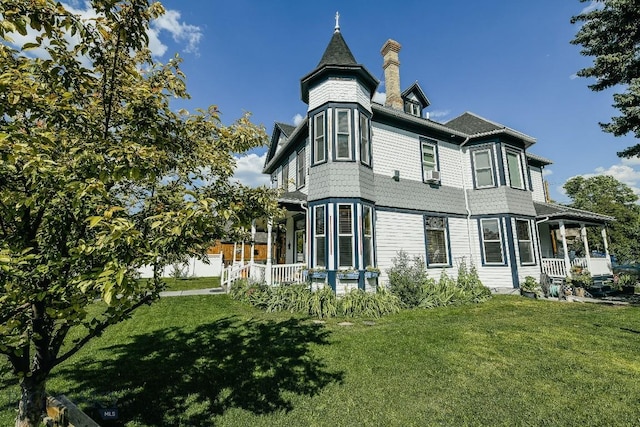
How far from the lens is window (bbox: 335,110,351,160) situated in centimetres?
1096

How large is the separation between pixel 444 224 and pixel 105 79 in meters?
13.4

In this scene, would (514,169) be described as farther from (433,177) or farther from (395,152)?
(395,152)

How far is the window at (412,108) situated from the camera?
51.6 feet

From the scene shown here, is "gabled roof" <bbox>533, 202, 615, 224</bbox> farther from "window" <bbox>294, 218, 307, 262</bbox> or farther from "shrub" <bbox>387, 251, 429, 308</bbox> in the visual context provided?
"window" <bbox>294, 218, 307, 262</bbox>

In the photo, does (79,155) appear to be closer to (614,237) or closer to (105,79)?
(105,79)

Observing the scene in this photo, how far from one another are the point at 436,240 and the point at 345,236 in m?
5.28

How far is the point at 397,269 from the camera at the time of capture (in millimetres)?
11477

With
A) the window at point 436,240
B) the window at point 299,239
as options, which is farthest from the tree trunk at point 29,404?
the window at point 436,240

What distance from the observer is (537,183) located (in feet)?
58.9

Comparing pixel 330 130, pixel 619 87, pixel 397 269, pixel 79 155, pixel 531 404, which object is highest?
pixel 619 87

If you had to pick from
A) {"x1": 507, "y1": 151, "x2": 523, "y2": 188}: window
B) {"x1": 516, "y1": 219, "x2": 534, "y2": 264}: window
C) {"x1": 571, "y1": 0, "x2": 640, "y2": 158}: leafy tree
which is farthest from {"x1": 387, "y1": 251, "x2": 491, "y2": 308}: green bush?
{"x1": 571, "y1": 0, "x2": 640, "y2": 158}: leafy tree

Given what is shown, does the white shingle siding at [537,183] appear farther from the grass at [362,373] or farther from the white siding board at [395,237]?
the grass at [362,373]

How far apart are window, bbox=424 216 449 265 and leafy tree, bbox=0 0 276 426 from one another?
36.8ft

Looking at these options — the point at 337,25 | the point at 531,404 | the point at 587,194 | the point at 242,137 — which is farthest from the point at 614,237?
the point at 242,137
